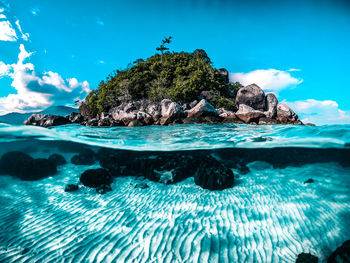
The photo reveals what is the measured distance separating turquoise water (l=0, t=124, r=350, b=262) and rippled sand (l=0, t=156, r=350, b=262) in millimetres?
21

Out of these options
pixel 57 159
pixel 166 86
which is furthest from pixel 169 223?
pixel 166 86

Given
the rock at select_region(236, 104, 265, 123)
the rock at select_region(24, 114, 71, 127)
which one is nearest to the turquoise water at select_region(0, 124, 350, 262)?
the rock at select_region(236, 104, 265, 123)

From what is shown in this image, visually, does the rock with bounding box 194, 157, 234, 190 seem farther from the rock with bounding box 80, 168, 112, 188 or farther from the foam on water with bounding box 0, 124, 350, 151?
the rock with bounding box 80, 168, 112, 188

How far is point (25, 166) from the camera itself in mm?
6457

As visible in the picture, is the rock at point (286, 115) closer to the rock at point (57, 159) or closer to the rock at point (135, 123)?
the rock at point (135, 123)

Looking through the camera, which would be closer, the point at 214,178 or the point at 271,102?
the point at 214,178

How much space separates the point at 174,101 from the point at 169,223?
67.0ft

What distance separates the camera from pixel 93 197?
16.7 feet

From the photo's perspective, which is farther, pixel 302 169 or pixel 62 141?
pixel 302 169

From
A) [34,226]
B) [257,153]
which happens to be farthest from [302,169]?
[34,226]

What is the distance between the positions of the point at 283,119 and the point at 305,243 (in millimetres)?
18349

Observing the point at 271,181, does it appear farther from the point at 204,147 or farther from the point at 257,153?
the point at 204,147

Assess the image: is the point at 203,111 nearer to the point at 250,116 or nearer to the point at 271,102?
the point at 250,116

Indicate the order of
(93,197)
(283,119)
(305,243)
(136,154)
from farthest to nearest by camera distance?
(283,119), (136,154), (93,197), (305,243)
